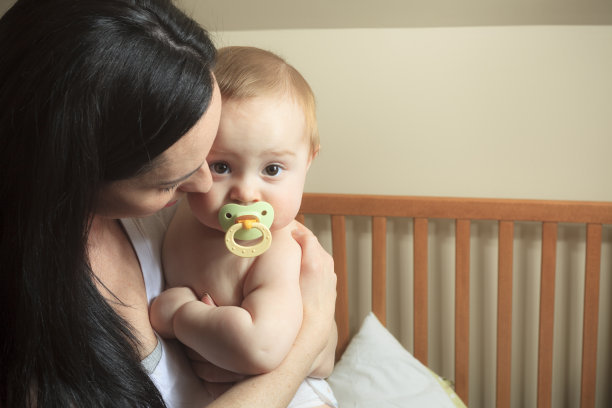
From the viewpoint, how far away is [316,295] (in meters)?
0.97

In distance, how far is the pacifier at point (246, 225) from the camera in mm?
808

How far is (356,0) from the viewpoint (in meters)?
1.49

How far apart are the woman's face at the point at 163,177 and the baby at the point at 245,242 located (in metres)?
0.14

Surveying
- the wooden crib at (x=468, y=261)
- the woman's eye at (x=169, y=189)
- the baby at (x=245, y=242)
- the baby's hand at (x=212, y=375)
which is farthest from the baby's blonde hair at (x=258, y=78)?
the wooden crib at (x=468, y=261)

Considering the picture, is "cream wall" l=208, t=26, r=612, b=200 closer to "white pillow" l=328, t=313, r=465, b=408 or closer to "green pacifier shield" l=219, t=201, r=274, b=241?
"white pillow" l=328, t=313, r=465, b=408

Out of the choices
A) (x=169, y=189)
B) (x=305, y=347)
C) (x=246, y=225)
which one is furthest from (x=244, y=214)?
(x=305, y=347)

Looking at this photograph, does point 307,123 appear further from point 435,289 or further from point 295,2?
point 435,289

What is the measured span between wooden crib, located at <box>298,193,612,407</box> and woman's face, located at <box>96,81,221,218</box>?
0.95 metres

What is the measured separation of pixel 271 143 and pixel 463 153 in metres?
0.89

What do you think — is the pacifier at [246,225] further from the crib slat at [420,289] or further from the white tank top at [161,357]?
the crib slat at [420,289]

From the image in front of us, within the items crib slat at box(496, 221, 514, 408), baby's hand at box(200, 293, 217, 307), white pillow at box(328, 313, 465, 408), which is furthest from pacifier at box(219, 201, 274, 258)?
crib slat at box(496, 221, 514, 408)

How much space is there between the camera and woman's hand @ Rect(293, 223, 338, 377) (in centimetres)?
93

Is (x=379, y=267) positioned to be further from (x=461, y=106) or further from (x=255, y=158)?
(x=255, y=158)

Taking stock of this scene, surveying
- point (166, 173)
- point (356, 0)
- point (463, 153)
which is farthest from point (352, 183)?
point (166, 173)
